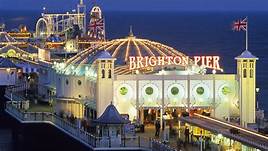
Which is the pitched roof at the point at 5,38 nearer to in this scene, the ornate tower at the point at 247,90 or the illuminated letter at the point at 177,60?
the illuminated letter at the point at 177,60

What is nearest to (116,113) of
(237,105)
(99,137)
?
(99,137)

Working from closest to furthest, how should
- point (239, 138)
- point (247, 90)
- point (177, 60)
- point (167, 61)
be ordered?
1. point (239, 138)
2. point (247, 90)
3. point (167, 61)
4. point (177, 60)

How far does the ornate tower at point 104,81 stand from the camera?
203ft

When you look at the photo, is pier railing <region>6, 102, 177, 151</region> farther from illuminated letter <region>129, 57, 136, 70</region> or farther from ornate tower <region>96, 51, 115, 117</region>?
illuminated letter <region>129, 57, 136, 70</region>

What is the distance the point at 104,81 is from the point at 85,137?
5.55 m

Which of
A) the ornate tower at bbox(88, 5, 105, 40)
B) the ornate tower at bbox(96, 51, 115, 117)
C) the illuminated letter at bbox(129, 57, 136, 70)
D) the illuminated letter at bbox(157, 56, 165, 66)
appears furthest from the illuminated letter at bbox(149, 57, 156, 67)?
the ornate tower at bbox(88, 5, 105, 40)

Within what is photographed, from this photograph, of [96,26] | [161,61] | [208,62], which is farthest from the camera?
[96,26]

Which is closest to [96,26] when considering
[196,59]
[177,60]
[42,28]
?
[177,60]

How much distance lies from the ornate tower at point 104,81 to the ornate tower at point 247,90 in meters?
8.50

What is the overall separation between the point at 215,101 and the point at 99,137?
37.4 feet

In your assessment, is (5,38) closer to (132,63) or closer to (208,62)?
(208,62)

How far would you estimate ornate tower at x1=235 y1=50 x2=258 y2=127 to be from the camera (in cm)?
6222

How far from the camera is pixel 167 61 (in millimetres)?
66000

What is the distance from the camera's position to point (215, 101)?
63906 millimetres
